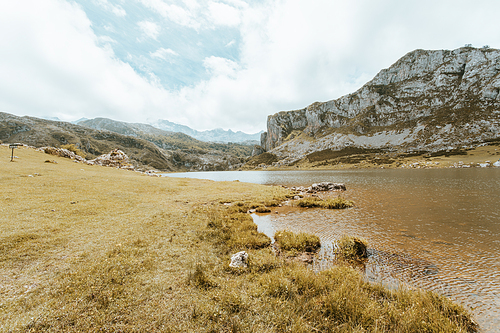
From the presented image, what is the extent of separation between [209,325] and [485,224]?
25.0m

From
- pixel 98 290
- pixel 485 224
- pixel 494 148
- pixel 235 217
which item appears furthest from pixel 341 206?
pixel 494 148

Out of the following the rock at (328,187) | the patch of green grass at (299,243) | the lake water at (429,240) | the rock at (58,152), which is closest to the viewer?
the lake water at (429,240)

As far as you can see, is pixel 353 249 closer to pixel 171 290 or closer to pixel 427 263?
pixel 427 263

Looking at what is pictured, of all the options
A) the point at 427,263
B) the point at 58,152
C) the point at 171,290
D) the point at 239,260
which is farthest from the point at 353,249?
Result: the point at 58,152

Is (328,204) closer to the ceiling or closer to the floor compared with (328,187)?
closer to the floor

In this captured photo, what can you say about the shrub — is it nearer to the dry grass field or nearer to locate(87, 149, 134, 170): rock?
the dry grass field

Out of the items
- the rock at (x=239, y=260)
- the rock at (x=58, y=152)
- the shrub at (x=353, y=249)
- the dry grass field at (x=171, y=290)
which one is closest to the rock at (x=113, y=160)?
the rock at (x=58, y=152)

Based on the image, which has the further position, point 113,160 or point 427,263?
point 113,160

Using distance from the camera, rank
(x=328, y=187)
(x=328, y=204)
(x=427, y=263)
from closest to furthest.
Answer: (x=427, y=263), (x=328, y=204), (x=328, y=187)

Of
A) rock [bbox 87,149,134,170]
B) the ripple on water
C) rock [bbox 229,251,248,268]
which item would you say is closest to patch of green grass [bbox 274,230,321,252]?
the ripple on water

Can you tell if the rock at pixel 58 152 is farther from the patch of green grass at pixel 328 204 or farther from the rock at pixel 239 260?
the rock at pixel 239 260

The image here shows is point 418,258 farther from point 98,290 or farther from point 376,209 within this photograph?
point 98,290

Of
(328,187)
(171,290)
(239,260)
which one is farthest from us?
(328,187)

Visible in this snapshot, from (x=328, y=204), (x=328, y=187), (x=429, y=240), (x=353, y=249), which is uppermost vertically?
(x=328, y=187)
